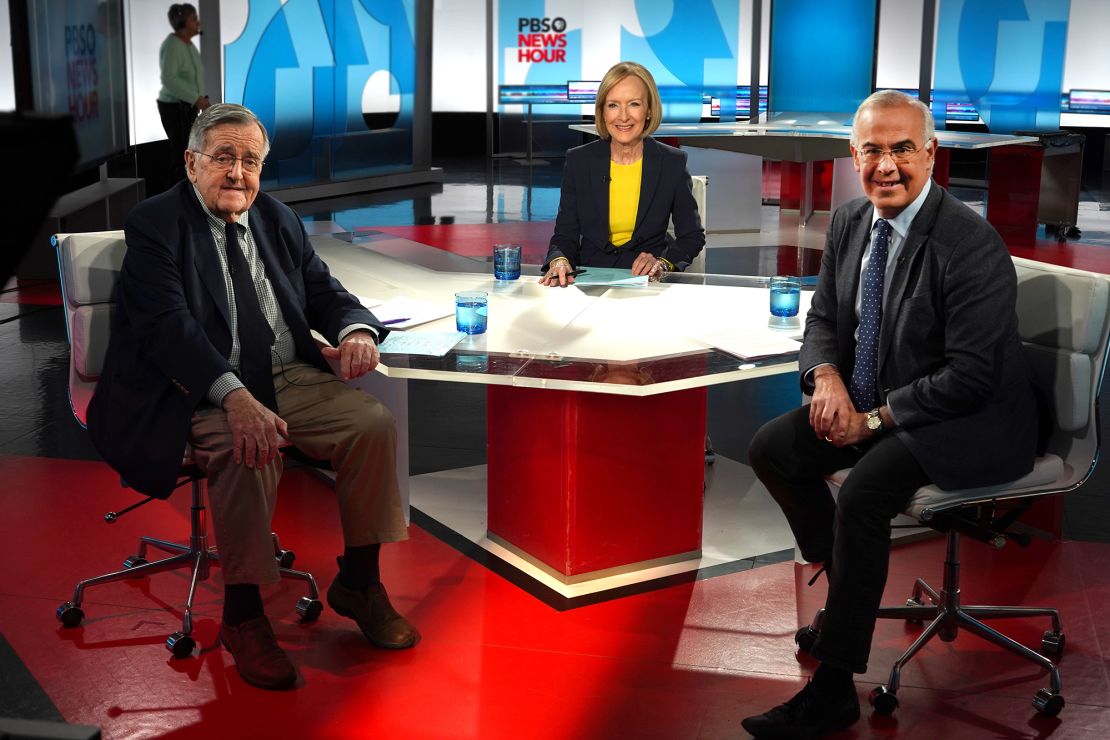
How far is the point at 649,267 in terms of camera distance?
366 cm

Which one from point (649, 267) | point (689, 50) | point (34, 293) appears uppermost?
point (689, 50)

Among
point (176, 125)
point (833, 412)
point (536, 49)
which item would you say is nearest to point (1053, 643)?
point (833, 412)

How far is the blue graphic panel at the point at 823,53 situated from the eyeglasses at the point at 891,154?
32.2 feet

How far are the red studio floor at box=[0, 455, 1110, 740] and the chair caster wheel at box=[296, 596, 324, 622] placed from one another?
0.03 meters

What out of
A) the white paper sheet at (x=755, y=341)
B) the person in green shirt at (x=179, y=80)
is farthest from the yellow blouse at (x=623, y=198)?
the person in green shirt at (x=179, y=80)

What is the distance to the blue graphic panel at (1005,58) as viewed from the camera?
11367 mm

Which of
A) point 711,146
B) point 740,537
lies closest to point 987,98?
point 711,146

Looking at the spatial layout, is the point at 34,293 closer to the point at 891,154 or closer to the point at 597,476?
the point at 597,476

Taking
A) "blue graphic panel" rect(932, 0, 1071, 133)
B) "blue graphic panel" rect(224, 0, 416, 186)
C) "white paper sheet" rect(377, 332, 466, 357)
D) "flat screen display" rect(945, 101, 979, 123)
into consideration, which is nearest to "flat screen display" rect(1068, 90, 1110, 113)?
"blue graphic panel" rect(932, 0, 1071, 133)

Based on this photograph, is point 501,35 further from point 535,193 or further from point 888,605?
point 888,605

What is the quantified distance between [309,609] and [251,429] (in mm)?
586

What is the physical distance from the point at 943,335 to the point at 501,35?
1121cm

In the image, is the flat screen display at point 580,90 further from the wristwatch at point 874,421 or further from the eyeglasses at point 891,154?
the wristwatch at point 874,421

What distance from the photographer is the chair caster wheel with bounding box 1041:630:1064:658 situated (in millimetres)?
2740
